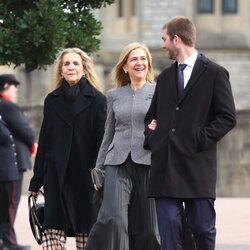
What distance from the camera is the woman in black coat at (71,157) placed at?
1059cm

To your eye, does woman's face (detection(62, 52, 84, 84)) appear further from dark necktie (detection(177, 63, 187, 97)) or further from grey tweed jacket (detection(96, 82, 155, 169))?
dark necktie (detection(177, 63, 187, 97))

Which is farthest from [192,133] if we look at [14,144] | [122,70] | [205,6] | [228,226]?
[205,6]

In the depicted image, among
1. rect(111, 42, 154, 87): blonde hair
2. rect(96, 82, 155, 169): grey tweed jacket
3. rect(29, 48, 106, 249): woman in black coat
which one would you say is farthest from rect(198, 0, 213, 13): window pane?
rect(96, 82, 155, 169): grey tweed jacket

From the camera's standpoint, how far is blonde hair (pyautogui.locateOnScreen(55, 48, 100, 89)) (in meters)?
10.6

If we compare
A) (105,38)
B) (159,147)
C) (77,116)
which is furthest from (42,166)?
(105,38)

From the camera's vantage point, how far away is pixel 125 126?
10125 mm

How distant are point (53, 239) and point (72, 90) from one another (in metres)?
1.20

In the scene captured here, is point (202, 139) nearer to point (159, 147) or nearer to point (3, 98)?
point (159, 147)

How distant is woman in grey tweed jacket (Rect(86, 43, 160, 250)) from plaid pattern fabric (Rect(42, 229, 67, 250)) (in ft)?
1.95

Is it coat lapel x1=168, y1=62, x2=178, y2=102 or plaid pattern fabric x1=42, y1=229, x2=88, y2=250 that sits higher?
coat lapel x1=168, y1=62, x2=178, y2=102

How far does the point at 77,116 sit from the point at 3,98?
2951 mm

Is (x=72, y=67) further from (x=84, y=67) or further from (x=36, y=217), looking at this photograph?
(x=36, y=217)

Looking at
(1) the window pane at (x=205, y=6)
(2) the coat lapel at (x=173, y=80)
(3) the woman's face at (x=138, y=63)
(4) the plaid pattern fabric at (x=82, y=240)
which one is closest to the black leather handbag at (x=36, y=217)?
(4) the plaid pattern fabric at (x=82, y=240)

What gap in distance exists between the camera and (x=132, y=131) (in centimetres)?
1007
